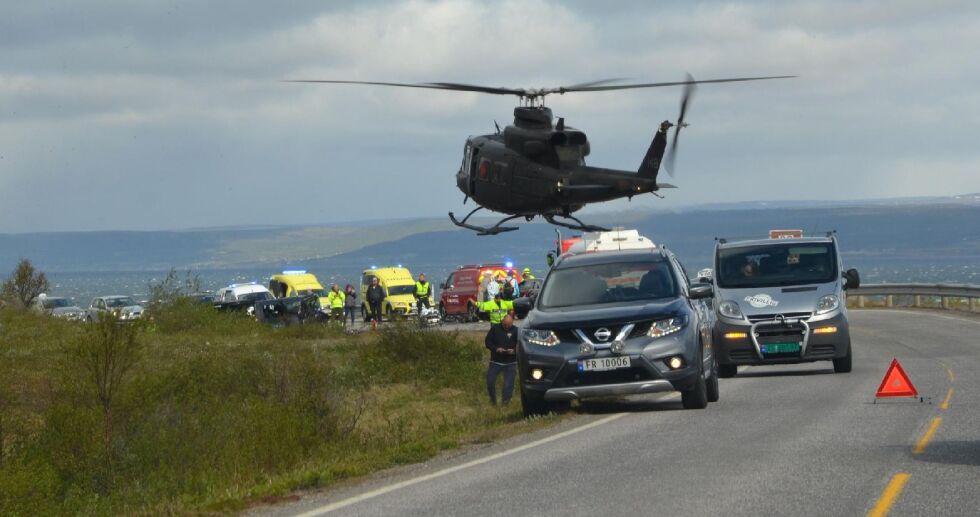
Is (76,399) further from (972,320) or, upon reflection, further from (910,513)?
(972,320)

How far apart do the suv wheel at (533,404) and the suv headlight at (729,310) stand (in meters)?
6.10

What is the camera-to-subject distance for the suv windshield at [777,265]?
2373cm

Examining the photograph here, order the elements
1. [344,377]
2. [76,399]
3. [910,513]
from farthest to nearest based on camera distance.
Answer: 1. [344,377]
2. [76,399]
3. [910,513]

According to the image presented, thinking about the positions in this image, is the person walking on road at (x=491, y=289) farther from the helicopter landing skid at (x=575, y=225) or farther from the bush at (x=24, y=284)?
the bush at (x=24, y=284)

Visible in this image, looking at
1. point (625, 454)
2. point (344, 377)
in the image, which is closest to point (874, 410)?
point (625, 454)

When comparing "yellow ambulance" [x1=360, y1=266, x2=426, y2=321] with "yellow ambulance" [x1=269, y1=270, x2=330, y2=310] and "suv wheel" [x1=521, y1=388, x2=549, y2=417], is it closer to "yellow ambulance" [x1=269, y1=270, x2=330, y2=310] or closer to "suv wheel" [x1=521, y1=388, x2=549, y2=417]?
"yellow ambulance" [x1=269, y1=270, x2=330, y2=310]

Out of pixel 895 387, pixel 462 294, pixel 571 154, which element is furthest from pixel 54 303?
pixel 895 387

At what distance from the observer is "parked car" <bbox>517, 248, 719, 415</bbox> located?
1684 cm

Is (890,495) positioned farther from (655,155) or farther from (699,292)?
(655,155)

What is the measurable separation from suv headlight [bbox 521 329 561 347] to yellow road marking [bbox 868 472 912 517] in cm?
614

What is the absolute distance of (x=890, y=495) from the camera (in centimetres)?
1041

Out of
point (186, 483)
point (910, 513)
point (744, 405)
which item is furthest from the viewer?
point (744, 405)

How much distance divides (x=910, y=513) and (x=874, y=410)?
7.41 m

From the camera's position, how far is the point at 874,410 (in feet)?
55.4
